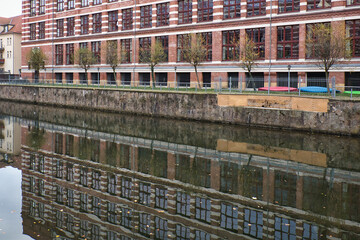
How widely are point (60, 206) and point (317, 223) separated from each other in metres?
7.16

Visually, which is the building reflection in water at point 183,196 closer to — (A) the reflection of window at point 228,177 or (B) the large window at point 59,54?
(A) the reflection of window at point 228,177

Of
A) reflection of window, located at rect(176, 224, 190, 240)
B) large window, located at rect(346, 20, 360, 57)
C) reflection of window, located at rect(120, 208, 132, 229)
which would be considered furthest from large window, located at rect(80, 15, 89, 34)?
reflection of window, located at rect(176, 224, 190, 240)

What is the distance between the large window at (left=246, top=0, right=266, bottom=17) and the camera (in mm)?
41938

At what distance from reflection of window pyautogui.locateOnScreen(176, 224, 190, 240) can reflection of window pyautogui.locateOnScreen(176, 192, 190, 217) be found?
0.82 meters

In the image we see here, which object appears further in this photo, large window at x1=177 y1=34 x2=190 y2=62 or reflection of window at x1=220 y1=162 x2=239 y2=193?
large window at x1=177 y1=34 x2=190 y2=62

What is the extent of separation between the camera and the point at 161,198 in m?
12.8

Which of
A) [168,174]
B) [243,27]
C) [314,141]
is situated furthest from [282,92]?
[168,174]

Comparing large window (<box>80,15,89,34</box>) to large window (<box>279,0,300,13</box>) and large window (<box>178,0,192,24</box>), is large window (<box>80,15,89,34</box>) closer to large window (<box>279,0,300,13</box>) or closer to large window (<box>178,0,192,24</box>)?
large window (<box>178,0,192,24</box>)

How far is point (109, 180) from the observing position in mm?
14914

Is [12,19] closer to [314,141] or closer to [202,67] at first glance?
[202,67]

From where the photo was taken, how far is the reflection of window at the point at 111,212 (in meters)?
11.0

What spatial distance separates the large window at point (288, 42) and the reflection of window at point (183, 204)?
100 ft

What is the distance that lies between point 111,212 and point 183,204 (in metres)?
2.12

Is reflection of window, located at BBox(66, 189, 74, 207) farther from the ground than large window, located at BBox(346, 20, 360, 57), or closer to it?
closer to it
